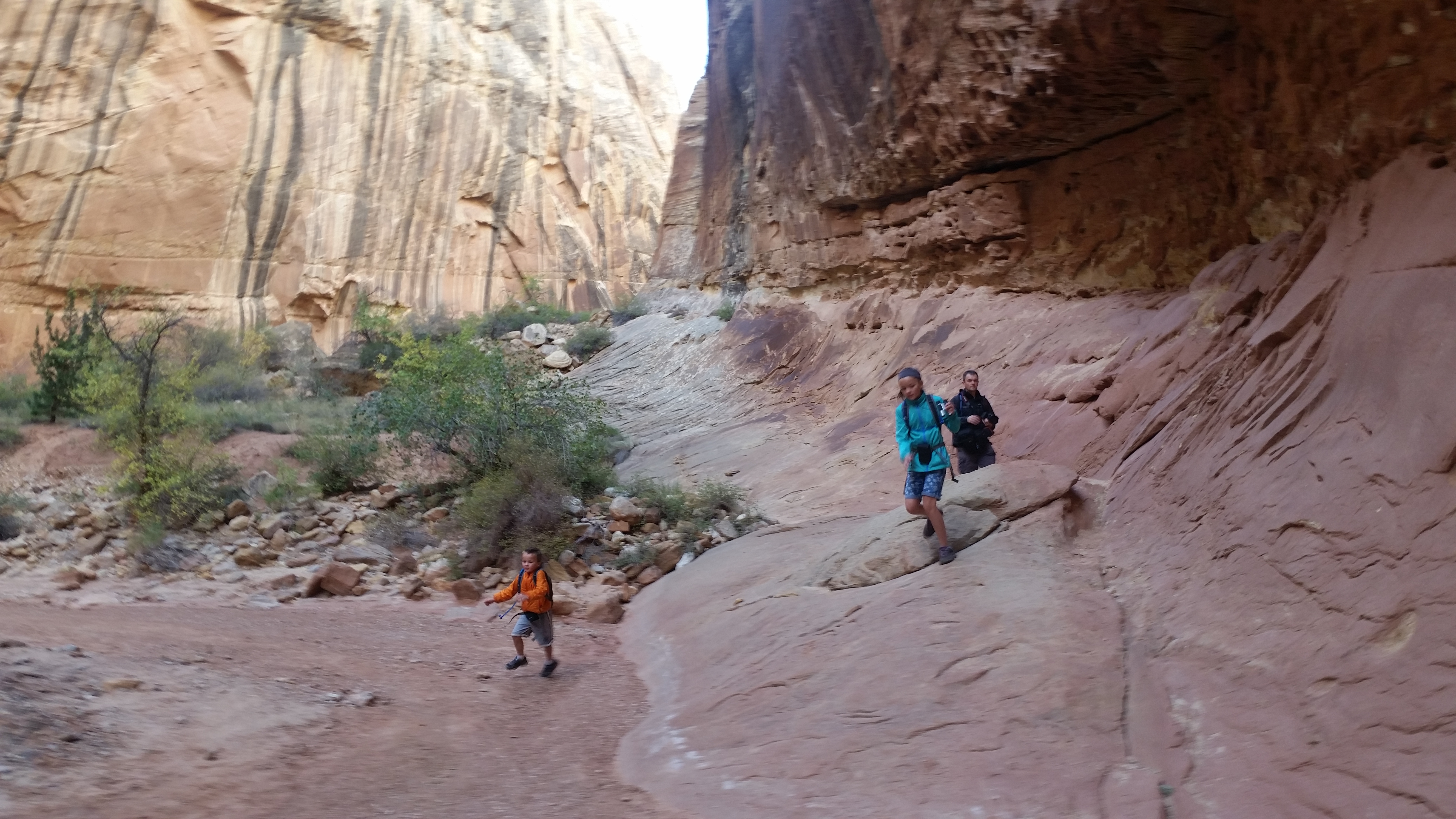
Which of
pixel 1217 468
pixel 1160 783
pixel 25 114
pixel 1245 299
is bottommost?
pixel 1160 783

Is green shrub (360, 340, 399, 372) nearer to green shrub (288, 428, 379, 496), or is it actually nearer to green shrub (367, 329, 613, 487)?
green shrub (367, 329, 613, 487)

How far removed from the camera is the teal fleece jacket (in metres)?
5.74

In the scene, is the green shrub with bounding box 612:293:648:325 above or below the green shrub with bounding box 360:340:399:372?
above

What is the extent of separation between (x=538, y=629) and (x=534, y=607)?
0.17 metres

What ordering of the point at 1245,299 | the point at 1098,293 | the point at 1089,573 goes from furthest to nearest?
the point at 1098,293, the point at 1245,299, the point at 1089,573

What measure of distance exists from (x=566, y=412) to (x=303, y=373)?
14.0m

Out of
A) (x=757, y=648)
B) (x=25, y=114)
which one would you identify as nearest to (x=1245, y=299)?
(x=757, y=648)

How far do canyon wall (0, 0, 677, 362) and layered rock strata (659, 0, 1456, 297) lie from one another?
19.3m

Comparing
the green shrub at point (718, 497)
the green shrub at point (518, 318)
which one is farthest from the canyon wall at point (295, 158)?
the green shrub at point (718, 497)

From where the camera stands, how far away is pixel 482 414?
40.7 feet

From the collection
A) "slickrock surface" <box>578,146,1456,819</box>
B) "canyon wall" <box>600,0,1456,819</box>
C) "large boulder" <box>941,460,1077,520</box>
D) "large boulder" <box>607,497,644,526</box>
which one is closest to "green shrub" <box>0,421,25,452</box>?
"canyon wall" <box>600,0,1456,819</box>

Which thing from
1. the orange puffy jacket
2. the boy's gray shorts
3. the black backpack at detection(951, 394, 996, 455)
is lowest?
the boy's gray shorts

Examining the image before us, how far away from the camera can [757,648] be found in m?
5.71

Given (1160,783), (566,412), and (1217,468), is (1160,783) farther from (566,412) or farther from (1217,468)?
(566,412)
